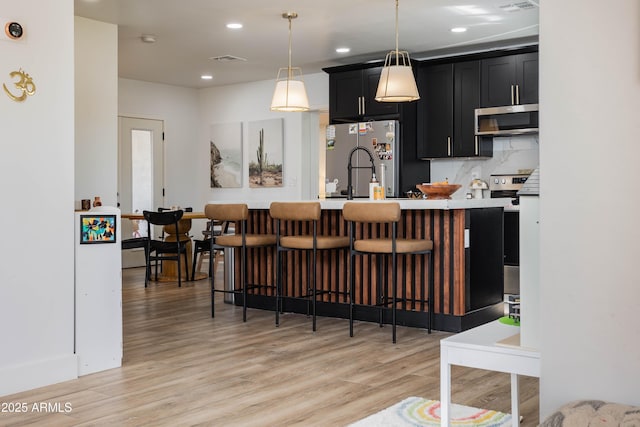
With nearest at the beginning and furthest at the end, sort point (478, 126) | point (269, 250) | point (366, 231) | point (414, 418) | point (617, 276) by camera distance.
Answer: point (617, 276)
point (414, 418)
point (366, 231)
point (269, 250)
point (478, 126)

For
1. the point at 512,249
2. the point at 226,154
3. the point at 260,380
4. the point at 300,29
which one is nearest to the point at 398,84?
the point at 300,29

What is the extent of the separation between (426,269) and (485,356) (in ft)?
9.54

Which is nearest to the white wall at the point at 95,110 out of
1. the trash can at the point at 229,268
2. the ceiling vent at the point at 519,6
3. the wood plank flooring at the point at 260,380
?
the trash can at the point at 229,268

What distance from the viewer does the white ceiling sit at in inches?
238

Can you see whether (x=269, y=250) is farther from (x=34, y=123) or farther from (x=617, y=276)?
(x=617, y=276)

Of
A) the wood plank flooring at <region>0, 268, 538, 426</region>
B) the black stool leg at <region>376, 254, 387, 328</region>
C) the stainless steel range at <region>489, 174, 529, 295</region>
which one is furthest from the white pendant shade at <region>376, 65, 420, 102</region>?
the stainless steel range at <region>489, 174, 529, 295</region>

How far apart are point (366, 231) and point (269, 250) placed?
1011mm

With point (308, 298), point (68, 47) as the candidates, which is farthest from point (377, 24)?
point (68, 47)

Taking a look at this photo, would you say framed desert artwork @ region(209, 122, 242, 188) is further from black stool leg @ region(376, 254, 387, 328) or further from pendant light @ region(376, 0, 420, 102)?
black stool leg @ region(376, 254, 387, 328)

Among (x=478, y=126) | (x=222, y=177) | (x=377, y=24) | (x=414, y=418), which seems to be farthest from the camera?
(x=222, y=177)

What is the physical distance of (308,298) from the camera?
568cm

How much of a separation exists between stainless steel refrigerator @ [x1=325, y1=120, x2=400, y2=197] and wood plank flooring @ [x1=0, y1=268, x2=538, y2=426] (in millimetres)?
2960

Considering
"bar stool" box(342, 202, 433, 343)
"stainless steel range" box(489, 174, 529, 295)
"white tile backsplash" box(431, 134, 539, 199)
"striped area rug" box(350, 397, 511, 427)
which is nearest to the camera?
"striped area rug" box(350, 397, 511, 427)

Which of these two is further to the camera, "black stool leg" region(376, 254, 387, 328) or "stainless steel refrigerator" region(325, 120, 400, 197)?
"stainless steel refrigerator" region(325, 120, 400, 197)
